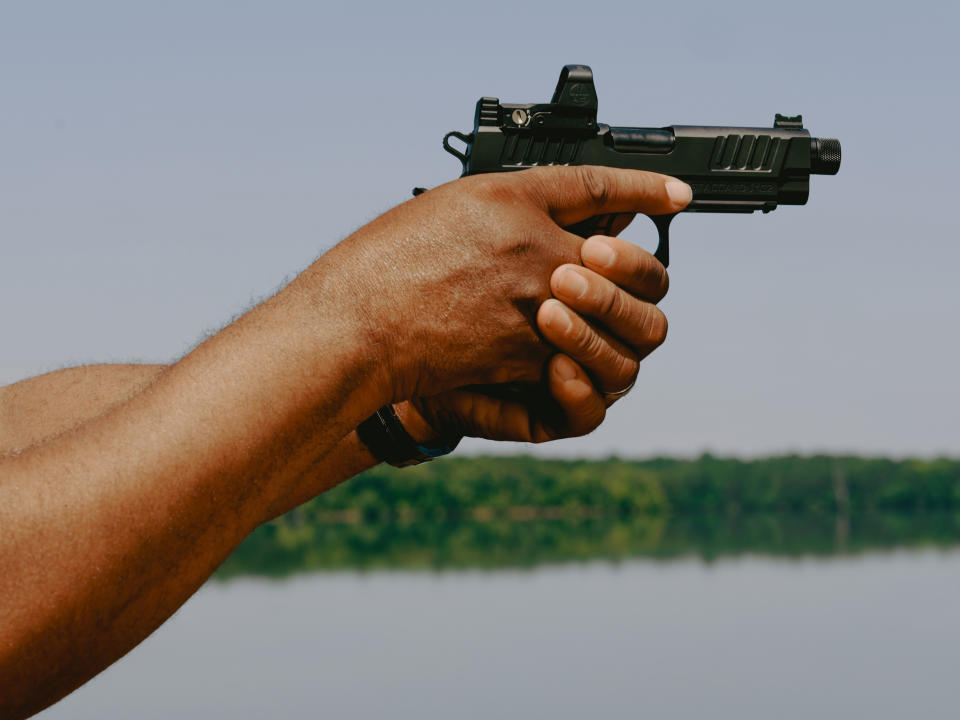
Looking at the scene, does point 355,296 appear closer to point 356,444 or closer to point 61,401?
point 356,444

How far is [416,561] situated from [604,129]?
275 feet

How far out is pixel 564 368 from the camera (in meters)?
3.31

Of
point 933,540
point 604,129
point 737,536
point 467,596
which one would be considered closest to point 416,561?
point 467,596

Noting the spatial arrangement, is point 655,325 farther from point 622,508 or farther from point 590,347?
point 622,508

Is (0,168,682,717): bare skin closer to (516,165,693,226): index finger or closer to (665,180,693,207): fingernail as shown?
(516,165,693,226): index finger

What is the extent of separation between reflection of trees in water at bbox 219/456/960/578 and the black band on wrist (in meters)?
90.3

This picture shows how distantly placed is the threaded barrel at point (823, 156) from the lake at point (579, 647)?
29208mm

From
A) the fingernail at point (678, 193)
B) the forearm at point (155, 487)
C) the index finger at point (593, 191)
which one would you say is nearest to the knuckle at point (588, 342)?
the index finger at point (593, 191)

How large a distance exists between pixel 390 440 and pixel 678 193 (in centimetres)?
134

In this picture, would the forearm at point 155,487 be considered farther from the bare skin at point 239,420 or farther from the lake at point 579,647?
the lake at point 579,647

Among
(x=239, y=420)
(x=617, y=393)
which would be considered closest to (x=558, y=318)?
(x=617, y=393)

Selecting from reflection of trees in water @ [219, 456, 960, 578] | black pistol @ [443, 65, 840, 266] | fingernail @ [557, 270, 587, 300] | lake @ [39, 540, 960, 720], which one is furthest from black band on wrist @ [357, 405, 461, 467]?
reflection of trees in water @ [219, 456, 960, 578]

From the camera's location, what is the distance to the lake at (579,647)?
33.6 metres

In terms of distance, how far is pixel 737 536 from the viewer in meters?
109
